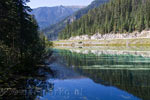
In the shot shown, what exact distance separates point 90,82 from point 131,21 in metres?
107

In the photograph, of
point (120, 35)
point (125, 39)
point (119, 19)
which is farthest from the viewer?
point (119, 19)

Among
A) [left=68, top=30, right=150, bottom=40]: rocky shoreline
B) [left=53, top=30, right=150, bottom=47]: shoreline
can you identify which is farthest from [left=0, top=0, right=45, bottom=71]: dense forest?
[left=68, top=30, right=150, bottom=40]: rocky shoreline

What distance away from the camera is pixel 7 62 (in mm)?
19422

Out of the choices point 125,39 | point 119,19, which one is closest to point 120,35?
point 119,19

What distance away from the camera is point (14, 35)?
2541 centimetres

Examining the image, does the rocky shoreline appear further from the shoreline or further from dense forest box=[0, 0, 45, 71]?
dense forest box=[0, 0, 45, 71]

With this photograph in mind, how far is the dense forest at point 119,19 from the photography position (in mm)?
112688

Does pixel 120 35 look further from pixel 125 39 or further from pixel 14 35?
pixel 14 35

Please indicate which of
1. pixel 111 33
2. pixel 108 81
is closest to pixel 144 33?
pixel 111 33

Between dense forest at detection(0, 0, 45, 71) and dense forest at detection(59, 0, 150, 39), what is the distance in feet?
289

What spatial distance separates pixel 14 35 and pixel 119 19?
381 feet

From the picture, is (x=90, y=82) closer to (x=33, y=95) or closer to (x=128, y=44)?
(x=33, y=95)

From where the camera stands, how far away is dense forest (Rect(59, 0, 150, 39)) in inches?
4437

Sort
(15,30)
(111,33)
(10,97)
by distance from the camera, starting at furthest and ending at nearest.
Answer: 1. (111,33)
2. (15,30)
3. (10,97)
